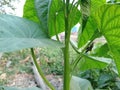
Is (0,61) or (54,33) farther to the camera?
(0,61)

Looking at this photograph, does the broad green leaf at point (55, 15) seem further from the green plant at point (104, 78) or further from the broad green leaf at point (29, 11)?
the green plant at point (104, 78)

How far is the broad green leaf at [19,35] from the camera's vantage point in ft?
1.65

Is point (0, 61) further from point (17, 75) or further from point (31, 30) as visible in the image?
point (31, 30)

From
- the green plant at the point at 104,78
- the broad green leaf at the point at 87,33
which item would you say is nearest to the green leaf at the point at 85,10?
the broad green leaf at the point at 87,33

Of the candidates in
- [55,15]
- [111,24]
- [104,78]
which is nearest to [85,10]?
[111,24]

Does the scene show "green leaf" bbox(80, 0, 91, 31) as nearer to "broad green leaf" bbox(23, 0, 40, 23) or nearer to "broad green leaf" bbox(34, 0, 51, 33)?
"broad green leaf" bbox(34, 0, 51, 33)

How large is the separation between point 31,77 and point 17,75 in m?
0.17

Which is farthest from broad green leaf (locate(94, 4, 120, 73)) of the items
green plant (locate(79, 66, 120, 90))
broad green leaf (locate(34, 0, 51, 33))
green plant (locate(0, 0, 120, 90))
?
green plant (locate(79, 66, 120, 90))

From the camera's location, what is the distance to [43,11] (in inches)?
25.2

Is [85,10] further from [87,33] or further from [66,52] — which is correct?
[87,33]

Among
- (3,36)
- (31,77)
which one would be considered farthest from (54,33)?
(31,77)

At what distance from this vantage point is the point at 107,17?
0.63m

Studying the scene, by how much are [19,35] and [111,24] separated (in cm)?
21

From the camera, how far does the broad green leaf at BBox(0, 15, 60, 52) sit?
50 cm
